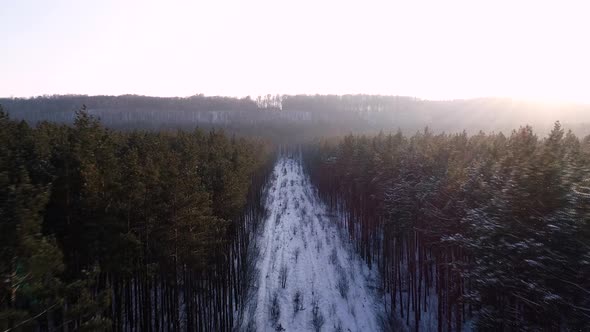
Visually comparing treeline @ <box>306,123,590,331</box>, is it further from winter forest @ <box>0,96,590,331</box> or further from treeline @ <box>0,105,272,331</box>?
treeline @ <box>0,105,272,331</box>

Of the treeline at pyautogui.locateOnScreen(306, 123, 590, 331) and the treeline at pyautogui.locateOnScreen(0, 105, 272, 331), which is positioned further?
the treeline at pyautogui.locateOnScreen(306, 123, 590, 331)

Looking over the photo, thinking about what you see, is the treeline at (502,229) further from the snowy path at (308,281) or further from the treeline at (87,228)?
the treeline at (87,228)

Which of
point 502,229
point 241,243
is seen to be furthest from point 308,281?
point 502,229

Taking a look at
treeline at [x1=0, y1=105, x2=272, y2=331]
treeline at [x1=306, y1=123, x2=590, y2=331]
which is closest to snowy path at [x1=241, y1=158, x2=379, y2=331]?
treeline at [x1=306, y1=123, x2=590, y2=331]

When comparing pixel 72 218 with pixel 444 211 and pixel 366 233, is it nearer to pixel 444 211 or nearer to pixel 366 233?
pixel 444 211

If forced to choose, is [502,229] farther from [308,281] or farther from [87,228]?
[308,281]

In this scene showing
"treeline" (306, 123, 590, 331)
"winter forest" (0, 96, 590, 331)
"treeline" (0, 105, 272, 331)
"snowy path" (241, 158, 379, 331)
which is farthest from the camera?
"snowy path" (241, 158, 379, 331)

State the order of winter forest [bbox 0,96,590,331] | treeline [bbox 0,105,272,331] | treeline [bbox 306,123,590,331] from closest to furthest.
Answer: treeline [bbox 0,105,272,331]
winter forest [bbox 0,96,590,331]
treeline [bbox 306,123,590,331]

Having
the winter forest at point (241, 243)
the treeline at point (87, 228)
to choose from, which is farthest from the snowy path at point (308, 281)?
the treeline at point (87, 228)

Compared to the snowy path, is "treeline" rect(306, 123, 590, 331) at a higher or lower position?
higher

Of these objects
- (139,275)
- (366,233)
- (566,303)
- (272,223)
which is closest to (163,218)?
(139,275)
